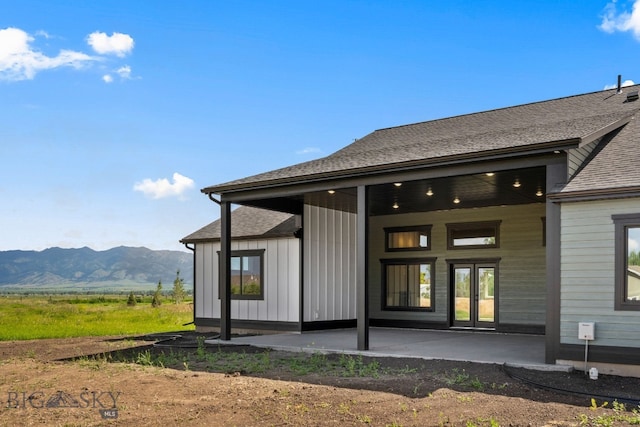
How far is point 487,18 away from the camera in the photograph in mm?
17484

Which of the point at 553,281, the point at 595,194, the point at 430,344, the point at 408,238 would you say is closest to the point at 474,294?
the point at 408,238

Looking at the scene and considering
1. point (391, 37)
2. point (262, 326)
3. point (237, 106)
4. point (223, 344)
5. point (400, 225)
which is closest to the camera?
point (223, 344)

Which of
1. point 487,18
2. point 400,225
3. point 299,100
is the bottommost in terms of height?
point 400,225

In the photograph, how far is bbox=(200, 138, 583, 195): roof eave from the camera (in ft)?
29.0

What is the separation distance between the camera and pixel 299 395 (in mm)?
6965

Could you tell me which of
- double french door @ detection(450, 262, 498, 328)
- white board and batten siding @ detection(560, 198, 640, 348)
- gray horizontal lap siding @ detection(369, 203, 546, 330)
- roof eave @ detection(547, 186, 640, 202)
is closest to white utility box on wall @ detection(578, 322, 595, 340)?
white board and batten siding @ detection(560, 198, 640, 348)

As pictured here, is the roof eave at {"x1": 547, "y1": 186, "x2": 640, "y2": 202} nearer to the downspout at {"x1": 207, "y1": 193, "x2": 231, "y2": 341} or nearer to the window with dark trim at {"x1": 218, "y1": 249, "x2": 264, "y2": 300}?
the downspout at {"x1": 207, "y1": 193, "x2": 231, "y2": 341}

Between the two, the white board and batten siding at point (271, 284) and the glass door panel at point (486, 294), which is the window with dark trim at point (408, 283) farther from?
the white board and batten siding at point (271, 284)

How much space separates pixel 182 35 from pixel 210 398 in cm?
1451

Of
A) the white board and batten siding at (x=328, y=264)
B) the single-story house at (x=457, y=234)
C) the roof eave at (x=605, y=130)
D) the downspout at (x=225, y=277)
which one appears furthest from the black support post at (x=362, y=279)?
the white board and batten siding at (x=328, y=264)

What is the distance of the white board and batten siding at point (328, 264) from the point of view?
1524cm

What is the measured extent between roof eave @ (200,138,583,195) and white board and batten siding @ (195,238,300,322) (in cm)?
301

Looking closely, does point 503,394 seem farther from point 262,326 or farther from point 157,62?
point 157,62

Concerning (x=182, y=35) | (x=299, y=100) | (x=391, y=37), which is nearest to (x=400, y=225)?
(x=391, y=37)
